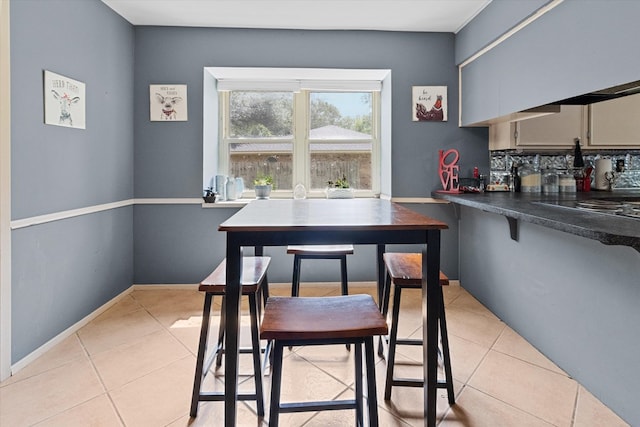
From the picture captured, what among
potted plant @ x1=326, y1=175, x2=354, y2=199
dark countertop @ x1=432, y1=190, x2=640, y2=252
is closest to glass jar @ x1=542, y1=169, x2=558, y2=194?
dark countertop @ x1=432, y1=190, x2=640, y2=252

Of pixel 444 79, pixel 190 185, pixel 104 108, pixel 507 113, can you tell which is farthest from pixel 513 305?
pixel 104 108

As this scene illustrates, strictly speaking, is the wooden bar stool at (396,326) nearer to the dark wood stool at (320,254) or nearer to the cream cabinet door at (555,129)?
the dark wood stool at (320,254)

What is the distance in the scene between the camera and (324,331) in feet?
4.17

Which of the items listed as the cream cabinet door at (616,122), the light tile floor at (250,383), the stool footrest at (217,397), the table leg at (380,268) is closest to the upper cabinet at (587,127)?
the cream cabinet door at (616,122)

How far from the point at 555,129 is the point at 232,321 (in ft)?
9.84

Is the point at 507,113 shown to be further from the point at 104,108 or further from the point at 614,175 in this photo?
the point at 104,108

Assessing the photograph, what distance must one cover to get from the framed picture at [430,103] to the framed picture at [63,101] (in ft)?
9.21

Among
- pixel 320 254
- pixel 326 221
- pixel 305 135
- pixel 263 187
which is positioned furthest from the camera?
pixel 305 135

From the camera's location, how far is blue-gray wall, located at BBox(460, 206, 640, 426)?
1.72m

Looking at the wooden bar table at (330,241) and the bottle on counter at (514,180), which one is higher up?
the bottle on counter at (514,180)

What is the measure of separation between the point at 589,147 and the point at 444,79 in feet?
4.53

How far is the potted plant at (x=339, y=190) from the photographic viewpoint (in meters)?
3.87

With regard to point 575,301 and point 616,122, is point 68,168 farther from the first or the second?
point 616,122

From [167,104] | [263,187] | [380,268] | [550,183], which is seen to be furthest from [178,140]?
[550,183]
